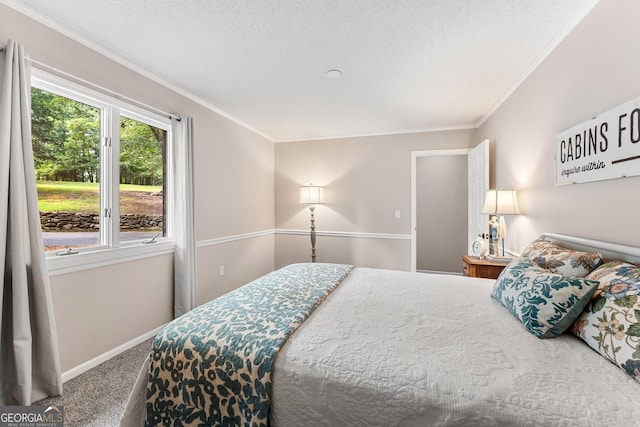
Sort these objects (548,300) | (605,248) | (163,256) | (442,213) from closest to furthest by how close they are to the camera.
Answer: (548,300) < (605,248) < (163,256) < (442,213)

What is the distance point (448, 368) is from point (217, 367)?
0.87 meters

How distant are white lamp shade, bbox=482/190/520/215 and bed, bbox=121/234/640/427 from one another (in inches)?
39.5

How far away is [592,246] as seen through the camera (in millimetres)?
1497

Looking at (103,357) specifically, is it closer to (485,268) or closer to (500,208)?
(485,268)

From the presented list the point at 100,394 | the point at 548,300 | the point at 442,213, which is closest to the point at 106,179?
the point at 100,394

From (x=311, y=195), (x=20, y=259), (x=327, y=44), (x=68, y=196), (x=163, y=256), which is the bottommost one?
(x=163, y=256)

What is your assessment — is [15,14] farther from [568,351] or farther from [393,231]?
[393,231]

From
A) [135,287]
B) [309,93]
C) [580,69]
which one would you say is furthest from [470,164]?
[135,287]

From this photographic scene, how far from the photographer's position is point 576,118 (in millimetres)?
1733

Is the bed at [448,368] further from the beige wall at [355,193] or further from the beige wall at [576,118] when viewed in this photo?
the beige wall at [355,193]

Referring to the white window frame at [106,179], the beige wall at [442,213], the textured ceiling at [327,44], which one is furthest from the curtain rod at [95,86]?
the beige wall at [442,213]

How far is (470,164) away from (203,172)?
340 centimetres

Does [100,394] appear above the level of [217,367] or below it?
below

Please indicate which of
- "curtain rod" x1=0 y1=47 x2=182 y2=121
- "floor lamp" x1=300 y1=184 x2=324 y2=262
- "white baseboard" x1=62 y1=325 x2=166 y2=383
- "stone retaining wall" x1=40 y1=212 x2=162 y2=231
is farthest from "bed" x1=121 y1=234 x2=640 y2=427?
"floor lamp" x1=300 y1=184 x2=324 y2=262
